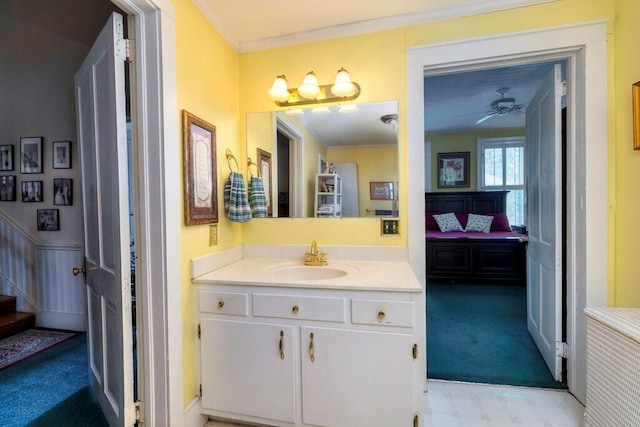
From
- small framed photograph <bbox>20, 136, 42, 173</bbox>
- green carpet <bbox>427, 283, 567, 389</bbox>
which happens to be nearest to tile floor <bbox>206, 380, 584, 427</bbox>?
green carpet <bbox>427, 283, 567, 389</bbox>

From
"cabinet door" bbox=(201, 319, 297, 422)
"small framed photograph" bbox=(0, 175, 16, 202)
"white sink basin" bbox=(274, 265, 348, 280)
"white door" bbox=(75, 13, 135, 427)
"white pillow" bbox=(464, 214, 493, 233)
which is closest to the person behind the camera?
"white door" bbox=(75, 13, 135, 427)

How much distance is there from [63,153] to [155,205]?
2184mm

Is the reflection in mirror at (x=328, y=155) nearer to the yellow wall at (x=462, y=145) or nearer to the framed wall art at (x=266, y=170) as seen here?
the framed wall art at (x=266, y=170)

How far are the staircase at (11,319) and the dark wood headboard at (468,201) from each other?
5403 millimetres

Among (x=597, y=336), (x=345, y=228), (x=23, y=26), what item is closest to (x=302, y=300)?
(x=345, y=228)

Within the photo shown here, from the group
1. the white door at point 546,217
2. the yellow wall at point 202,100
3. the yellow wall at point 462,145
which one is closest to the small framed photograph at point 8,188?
the yellow wall at point 202,100

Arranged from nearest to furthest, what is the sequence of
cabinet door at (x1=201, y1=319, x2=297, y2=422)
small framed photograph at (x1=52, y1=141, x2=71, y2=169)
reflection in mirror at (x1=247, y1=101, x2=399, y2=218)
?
cabinet door at (x1=201, y1=319, x2=297, y2=422), reflection in mirror at (x1=247, y1=101, x2=399, y2=218), small framed photograph at (x1=52, y1=141, x2=71, y2=169)

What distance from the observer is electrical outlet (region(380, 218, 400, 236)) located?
190 cm

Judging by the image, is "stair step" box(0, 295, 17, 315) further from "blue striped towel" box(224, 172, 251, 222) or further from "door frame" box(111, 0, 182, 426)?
"blue striped towel" box(224, 172, 251, 222)

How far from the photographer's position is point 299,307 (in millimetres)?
1442

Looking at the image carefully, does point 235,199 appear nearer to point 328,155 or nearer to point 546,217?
point 328,155

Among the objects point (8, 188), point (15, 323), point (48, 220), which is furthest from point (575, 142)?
point (8, 188)

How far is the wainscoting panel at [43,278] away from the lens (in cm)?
271

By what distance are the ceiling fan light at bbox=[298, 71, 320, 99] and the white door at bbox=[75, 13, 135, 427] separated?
3.20ft
